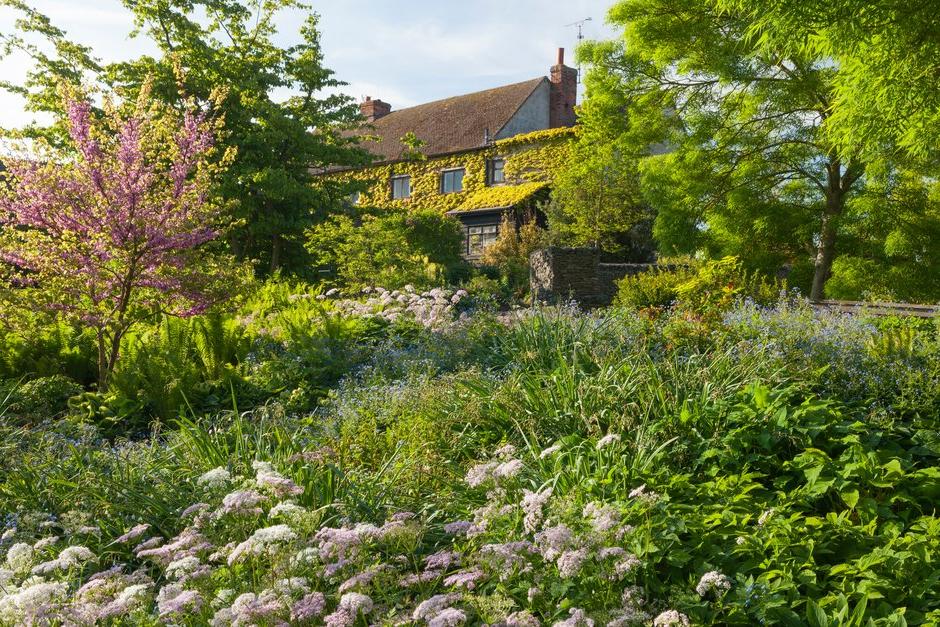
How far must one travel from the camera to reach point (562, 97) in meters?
30.9

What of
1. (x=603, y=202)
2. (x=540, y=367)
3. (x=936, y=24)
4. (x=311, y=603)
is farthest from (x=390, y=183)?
(x=311, y=603)

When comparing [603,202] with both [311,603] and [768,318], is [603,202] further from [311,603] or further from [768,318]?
[311,603]

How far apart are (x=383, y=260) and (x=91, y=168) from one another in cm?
838

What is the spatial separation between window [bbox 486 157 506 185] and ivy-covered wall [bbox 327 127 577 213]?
0.19 m

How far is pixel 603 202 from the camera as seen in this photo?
23922 mm

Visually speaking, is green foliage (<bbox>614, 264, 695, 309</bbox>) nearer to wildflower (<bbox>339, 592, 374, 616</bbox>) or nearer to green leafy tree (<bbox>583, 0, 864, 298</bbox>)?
green leafy tree (<bbox>583, 0, 864, 298</bbox>)

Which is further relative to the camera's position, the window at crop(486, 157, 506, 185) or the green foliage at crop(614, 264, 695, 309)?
the window at crop(486, 157, 506, 185)

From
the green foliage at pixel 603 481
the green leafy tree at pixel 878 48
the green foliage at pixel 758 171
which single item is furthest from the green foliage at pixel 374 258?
the green foliage at pixel 603 481

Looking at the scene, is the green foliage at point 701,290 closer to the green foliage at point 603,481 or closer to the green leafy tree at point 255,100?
the green foliage at point 603,481

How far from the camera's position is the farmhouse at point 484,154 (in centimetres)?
2827

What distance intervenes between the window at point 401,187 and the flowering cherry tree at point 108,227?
2583 cm

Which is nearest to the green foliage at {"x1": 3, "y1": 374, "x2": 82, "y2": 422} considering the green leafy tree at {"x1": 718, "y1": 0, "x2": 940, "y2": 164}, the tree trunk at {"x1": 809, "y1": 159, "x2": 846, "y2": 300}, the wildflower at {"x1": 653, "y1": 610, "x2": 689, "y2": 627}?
the wildflower at {"x1": 653, "y1": 610, "x2": 689, "y2": 627}

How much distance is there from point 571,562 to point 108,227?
598cm

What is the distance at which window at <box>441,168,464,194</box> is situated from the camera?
31.1 meters
